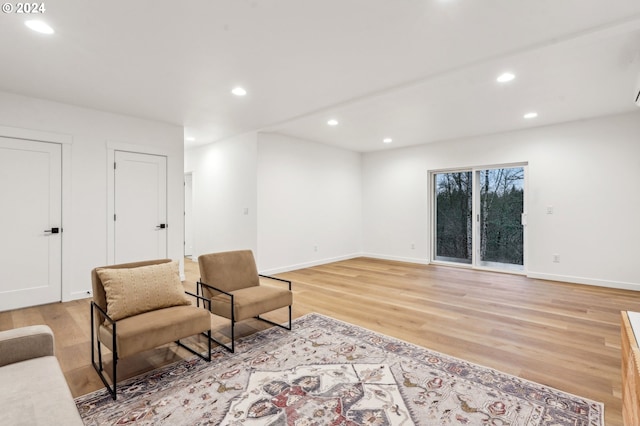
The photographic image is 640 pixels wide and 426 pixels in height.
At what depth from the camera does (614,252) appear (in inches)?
190

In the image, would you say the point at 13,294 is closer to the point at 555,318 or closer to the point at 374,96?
the point at 374,96

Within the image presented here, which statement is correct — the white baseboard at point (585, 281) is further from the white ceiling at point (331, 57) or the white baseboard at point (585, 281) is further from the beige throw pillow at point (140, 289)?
the beige throw pillow at point (140, 289)

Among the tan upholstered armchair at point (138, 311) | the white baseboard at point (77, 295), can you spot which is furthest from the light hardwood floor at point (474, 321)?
the tan upholstered armchair at point (138, 311)

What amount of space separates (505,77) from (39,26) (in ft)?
13.8

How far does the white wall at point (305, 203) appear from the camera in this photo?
5.87m

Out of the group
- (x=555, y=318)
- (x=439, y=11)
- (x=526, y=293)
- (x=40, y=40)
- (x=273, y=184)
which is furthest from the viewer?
(x=273, y=184)

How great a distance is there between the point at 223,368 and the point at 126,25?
2.74 metres

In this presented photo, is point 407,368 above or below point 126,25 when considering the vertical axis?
below

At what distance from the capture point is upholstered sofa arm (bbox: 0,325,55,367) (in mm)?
1647

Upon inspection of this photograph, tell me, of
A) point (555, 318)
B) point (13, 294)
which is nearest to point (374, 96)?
point (555, 318)

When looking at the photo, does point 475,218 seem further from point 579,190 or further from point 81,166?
point 81,166

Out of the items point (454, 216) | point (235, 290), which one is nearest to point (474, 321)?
point (235, 290)

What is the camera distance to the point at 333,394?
83.7 inches

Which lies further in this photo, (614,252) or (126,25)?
(614,252)
